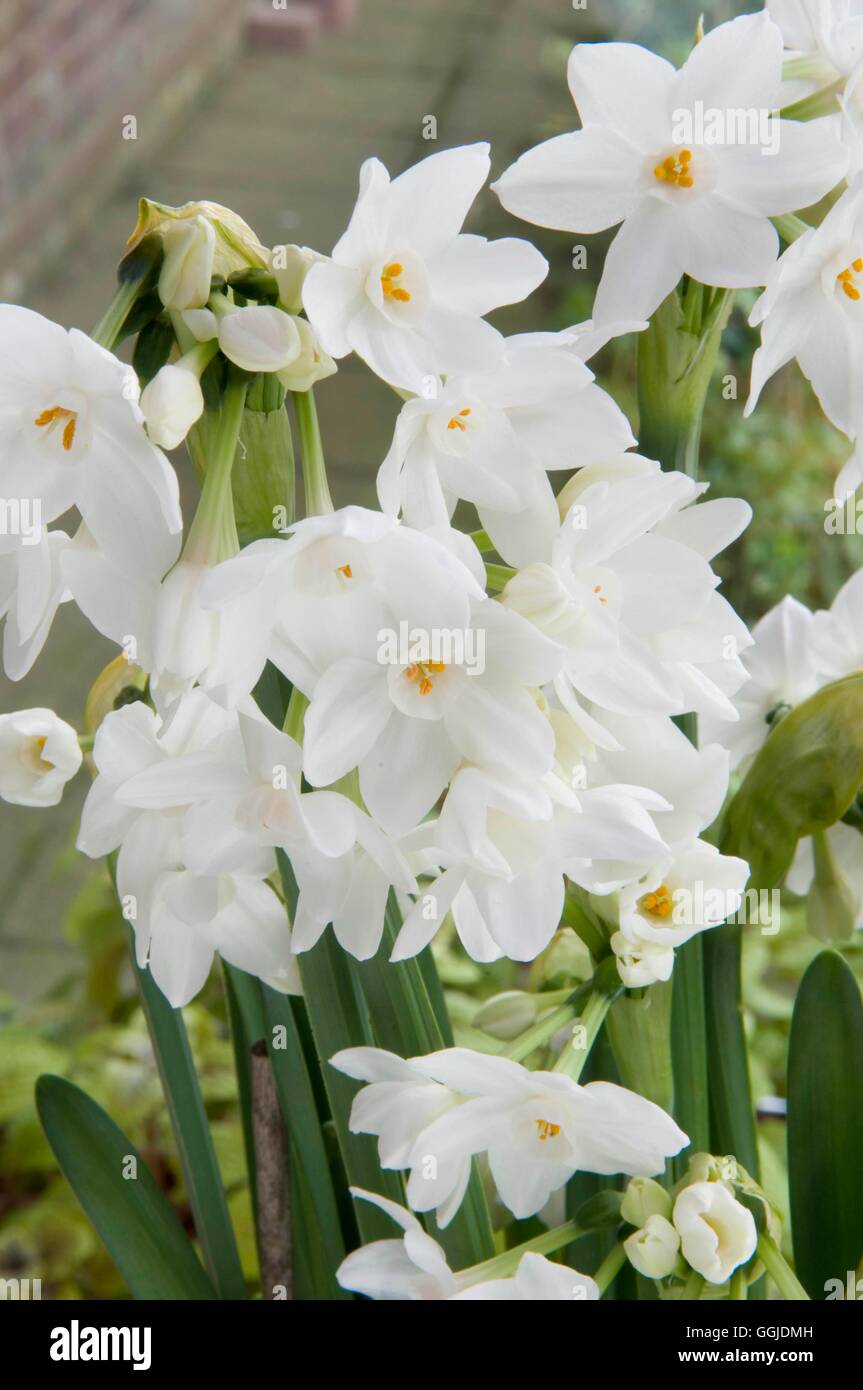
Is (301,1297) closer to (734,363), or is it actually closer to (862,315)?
(862,315)

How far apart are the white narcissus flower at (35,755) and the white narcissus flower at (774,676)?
328 millimetres

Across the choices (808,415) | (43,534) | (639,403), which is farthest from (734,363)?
(43,534)

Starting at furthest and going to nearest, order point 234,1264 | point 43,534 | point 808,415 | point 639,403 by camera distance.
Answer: point 808,415
point 234,1264
point 639,403
point 43,534

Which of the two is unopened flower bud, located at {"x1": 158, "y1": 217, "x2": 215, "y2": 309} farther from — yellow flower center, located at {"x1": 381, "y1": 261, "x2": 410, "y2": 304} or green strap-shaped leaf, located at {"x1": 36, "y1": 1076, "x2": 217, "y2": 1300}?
green strap-shaped leaf, located at {"x1": 36, "y1": 1076, "x2": 217, "y2": 1300}

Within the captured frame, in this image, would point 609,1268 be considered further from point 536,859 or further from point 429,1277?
point 536,859

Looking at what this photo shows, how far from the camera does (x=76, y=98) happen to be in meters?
3.04

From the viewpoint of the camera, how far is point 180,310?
0.49 m

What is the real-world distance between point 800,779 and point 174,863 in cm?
27

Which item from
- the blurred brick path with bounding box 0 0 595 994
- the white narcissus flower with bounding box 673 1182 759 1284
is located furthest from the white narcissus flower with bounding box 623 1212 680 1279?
the blurred brick path with bounding box 0 0 595 994

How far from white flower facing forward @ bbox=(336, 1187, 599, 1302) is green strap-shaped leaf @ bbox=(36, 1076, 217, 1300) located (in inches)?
6.7

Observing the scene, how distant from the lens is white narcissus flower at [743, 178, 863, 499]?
1.75ft

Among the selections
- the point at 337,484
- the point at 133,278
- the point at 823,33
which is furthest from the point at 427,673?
the point at 337,484

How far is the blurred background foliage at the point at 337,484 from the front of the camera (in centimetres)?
142

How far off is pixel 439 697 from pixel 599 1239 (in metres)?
0.34
